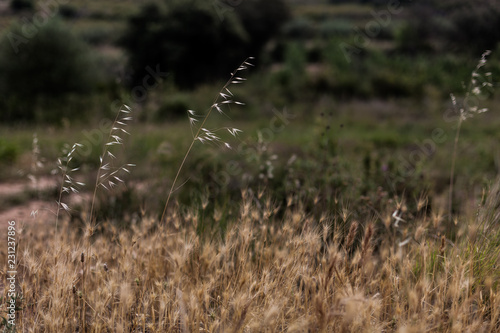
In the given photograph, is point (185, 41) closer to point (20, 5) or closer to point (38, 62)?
point (38, 62)

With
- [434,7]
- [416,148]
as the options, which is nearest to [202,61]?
[434,7]

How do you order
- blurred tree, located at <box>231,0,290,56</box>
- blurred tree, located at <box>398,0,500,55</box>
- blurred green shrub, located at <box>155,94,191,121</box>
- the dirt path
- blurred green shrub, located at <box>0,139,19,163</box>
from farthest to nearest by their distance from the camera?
blurred tree, located at <box>231,0,290,56</box> < blurred green shrub, located at <box>155,94,191,121</box> < blurred tree, located at <box>398,0,500,55</box> < blurred green shrub, located at <box>0,139,19,163</box> < the dirt path

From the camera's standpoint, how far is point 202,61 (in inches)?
776

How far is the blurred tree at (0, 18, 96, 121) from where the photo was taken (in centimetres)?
1547

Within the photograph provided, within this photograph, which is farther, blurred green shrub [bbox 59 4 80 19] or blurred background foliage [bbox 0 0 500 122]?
blurred green shrub [bbox 59 4 80 19]

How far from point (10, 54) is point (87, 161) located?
991 cm

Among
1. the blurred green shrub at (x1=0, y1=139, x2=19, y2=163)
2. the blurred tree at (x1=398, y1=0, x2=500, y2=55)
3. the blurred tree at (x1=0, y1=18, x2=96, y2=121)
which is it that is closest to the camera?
the blurred green shrub at (x1=0, y1=139, x2=19, y2=163)

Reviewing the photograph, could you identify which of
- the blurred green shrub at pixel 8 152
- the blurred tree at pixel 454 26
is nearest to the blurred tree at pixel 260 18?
the blurred tree at pixel 454 26

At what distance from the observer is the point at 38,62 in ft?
51.4

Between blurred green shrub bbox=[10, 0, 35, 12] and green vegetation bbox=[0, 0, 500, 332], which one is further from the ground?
green vegetation bbox=[0, 0, 500, 332]

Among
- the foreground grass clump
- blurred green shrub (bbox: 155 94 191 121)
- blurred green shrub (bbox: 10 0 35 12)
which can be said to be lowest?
blurred green shrub (bbox: 10 0 35 12)

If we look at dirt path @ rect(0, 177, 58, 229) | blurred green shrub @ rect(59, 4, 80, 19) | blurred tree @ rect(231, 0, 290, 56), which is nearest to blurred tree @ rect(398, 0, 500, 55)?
blurred tree @ rect(231, 0, 290, 56)

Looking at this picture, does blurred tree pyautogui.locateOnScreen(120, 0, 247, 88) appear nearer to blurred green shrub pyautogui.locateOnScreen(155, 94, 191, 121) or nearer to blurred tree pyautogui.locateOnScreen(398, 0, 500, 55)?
blurred green shrub pyautogui.locateOnScreen(155, 94, 191, 121)

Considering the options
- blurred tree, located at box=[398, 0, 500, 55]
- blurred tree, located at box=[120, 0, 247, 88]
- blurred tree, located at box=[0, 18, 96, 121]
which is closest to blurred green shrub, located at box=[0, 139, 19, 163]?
blurred tree, located at box=[0, 18, 96, 121]
